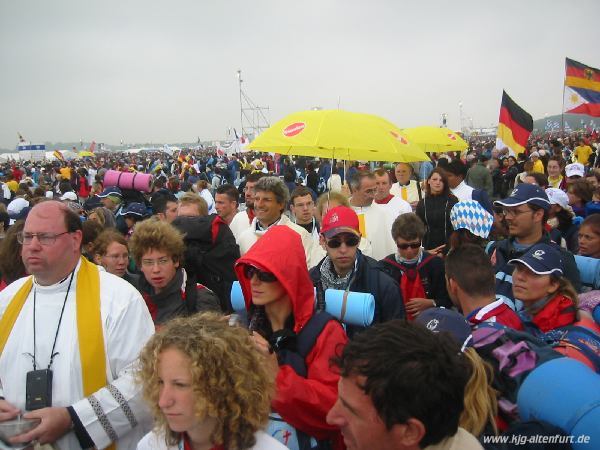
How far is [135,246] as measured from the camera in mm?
3297

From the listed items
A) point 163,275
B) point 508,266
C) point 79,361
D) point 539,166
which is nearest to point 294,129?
point 163,275

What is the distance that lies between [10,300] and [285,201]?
2735 millimetres

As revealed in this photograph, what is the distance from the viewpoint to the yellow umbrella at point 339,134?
169 inches

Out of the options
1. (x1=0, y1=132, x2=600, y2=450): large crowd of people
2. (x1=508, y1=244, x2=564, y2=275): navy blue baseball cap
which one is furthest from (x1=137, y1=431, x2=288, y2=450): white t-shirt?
(x1=508, y1=244, x2=564, y2=275): navy blue baseball cap

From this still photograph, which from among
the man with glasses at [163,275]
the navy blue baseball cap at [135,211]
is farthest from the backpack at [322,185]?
the man with glasses at [163,275]

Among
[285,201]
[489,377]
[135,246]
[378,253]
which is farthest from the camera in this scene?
[378,253]

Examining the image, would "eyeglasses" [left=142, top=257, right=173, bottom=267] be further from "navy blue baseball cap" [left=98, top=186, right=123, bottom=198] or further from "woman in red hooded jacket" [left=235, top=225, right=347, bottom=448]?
"navy blue baseball cap" [left=98, top=186, right=123, bottom=198]

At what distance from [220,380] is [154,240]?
69.6 inches

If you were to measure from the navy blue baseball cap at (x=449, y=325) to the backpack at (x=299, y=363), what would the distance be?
522 mm

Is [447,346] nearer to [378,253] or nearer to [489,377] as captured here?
[489,377]

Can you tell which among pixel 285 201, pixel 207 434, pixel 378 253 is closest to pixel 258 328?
pixel 207 434

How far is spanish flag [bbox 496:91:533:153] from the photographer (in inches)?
395

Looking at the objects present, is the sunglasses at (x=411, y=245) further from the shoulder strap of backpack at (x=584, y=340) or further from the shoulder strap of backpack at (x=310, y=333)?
the shoulder strap of backpack at (x=310, y=333)

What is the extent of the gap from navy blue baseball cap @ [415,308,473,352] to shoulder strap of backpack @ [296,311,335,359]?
49 cm
